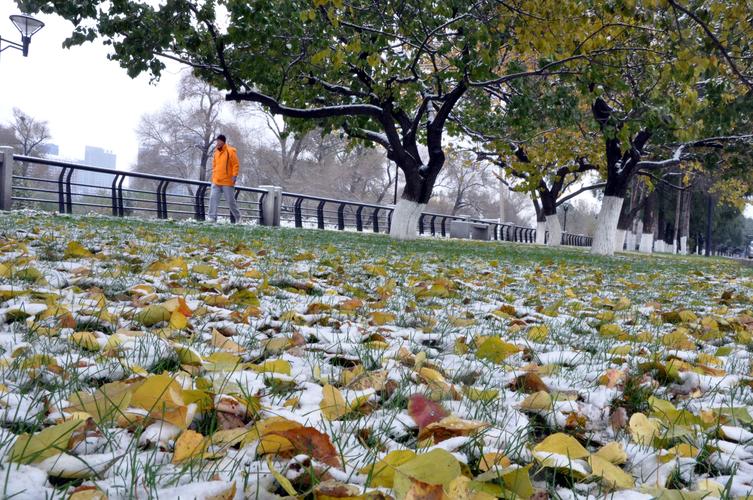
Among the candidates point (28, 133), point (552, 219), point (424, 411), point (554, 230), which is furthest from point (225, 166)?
point (28, 133)

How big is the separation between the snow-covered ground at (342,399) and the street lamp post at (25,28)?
13498mm

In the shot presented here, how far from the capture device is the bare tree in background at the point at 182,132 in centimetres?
3781

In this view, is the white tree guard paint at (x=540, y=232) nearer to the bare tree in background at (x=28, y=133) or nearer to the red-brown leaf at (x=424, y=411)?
the red-brown leaf at (x=424, y=411)

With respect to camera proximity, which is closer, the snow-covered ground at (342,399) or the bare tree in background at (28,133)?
the snow-covered ground at (342,399)

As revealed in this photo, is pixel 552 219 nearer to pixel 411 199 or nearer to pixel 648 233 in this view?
pixel 648 233

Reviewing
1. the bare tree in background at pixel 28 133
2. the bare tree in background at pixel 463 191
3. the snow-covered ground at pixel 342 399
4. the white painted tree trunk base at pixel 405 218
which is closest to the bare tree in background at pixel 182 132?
the bare tree in background at pixel 28 133

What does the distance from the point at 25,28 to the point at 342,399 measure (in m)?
16.6

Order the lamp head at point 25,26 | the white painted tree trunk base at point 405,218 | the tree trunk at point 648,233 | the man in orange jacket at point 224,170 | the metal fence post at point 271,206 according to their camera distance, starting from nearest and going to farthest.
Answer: the man in orange jacket at point 224,170
the lamp head at point 25,26
the white painted tree trunk base at point 405,218
the metal fence post at point 271,206
the tree trunk at point 648,233

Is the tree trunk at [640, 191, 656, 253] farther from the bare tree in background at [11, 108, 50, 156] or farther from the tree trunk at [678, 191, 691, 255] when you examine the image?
the bare tree in background at [11, 108, 50, 156]

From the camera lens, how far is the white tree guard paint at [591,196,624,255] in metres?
17.0

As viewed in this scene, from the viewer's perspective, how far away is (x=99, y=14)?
1118cm

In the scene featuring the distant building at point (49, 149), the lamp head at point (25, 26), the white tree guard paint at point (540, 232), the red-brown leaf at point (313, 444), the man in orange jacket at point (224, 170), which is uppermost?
the distant building at point (49, 149)

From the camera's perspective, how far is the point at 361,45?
33.3 ft

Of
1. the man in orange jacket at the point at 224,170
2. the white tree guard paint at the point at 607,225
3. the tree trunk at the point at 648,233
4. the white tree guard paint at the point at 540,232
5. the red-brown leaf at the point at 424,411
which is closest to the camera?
the red-brown leaf at the point at 424,411
